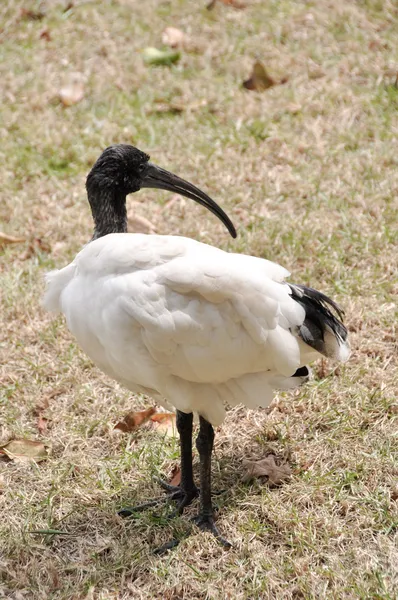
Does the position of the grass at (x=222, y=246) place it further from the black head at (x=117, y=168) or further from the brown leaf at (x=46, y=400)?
the black head at (x=117, y=168)

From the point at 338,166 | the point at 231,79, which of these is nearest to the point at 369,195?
the point at 338,166

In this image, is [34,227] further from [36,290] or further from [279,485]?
[279,485]

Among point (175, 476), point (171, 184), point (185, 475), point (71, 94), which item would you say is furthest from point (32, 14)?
point (185, 475)

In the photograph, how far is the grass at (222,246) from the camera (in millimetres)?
3123

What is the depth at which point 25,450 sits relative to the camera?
373cm

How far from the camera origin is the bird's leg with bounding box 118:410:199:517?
339 centimetres

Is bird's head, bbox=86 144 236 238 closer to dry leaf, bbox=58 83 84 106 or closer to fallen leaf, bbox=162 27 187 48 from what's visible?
dry leaf, bbox=58 83 84 106

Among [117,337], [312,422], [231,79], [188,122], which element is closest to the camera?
[117,337]

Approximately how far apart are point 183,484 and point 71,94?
4.30 m

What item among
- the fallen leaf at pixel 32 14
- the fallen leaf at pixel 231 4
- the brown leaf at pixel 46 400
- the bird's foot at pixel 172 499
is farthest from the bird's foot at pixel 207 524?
the fallen leaf at pixel 32 14

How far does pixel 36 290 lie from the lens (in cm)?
481

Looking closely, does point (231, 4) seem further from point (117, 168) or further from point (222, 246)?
point (117, 168)

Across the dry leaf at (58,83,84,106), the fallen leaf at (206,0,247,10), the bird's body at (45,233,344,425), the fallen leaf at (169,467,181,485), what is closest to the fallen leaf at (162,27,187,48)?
the fallen leaf at (206,0,247,10)

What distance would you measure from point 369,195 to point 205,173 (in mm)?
1124
